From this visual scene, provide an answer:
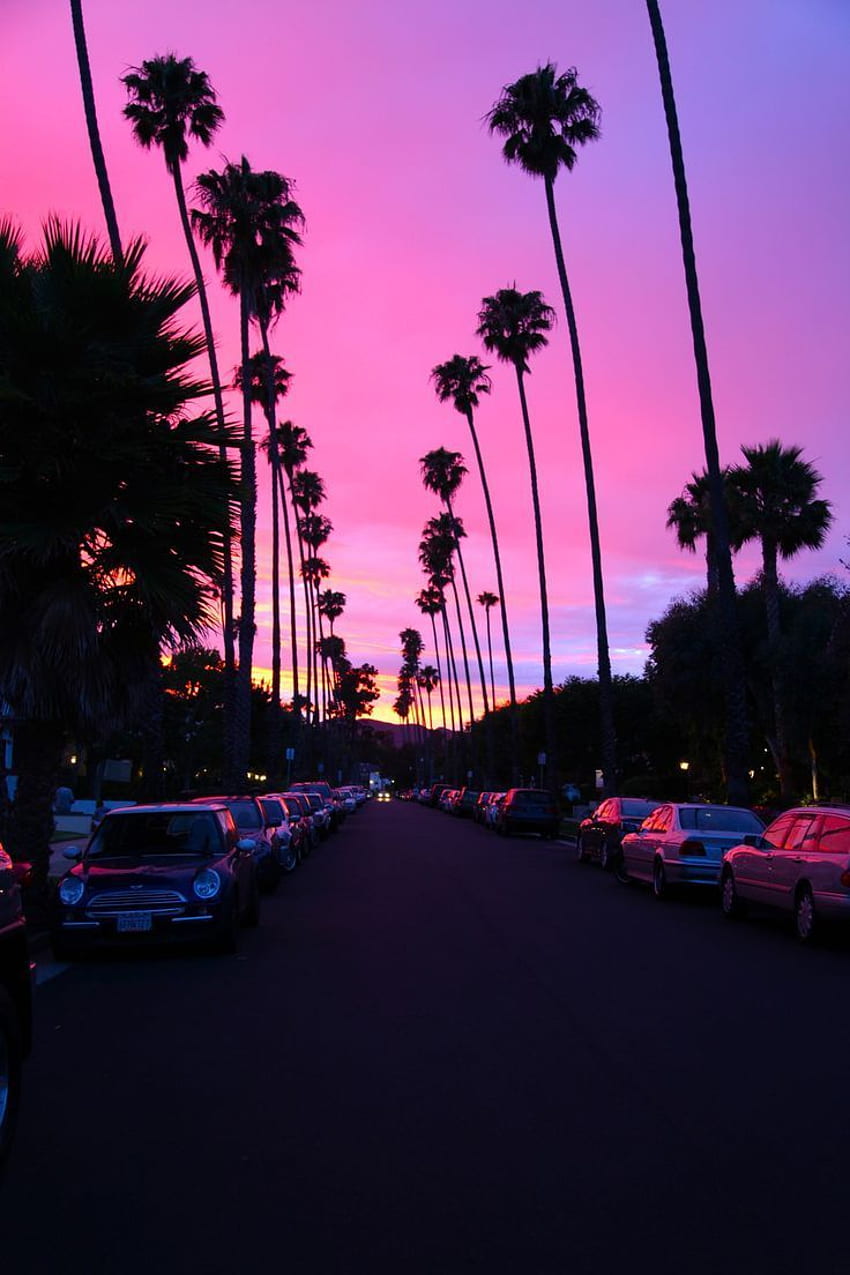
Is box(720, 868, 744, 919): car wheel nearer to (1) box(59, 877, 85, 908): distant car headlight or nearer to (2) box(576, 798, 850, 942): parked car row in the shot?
(2) box(576, 798, 850, 942): parked car row

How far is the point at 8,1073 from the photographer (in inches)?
218

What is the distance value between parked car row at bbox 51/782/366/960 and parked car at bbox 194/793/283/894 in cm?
456

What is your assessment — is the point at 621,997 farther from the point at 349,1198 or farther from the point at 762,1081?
the point at 349,1198

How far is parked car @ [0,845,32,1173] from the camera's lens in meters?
5.48

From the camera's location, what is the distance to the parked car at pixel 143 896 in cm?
1207

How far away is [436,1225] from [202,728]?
61239 mm

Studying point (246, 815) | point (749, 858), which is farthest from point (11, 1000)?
point (246, 815)

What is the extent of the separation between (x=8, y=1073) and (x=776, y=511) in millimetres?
38283

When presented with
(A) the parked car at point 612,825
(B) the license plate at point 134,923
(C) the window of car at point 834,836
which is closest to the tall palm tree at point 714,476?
(A) the parked car at point 612,825

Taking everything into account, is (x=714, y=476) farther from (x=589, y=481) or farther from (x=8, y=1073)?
(x=8, y=1073)

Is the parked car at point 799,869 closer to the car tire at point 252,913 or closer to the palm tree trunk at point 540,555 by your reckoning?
the car tire at point 252,913

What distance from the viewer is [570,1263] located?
4.73 meters

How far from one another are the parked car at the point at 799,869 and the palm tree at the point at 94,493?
24.6 ft

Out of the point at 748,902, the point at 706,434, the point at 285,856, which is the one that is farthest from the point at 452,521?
the point at 748,902
